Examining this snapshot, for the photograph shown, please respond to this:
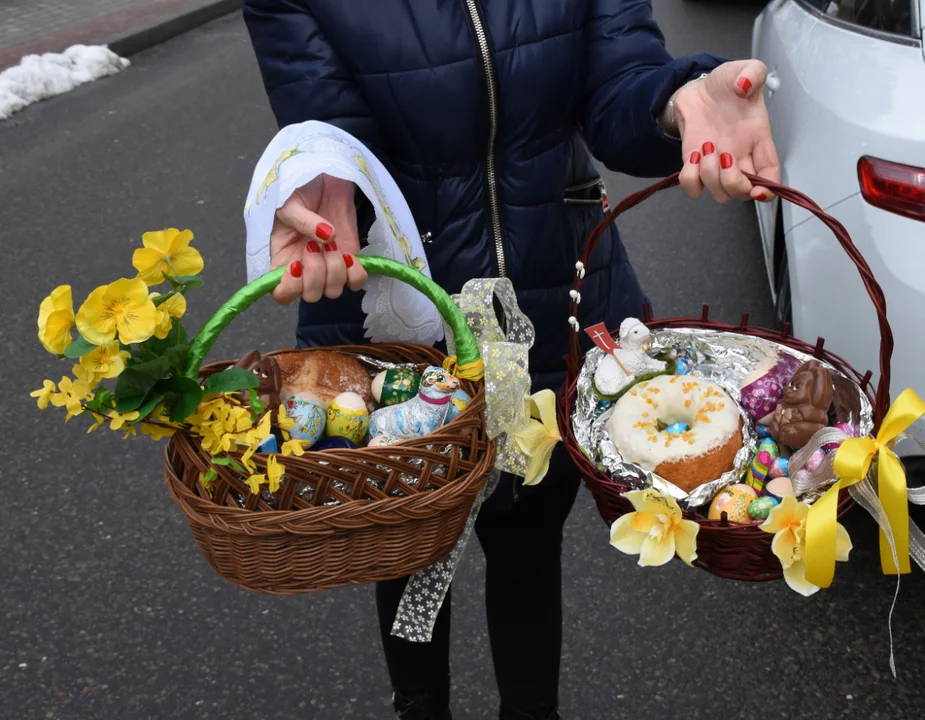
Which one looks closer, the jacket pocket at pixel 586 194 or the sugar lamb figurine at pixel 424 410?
the sugar lamb figurine at pixel 424 410

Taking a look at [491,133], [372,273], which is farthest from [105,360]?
[491,133]

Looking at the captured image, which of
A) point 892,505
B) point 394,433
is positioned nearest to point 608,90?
point 394,433

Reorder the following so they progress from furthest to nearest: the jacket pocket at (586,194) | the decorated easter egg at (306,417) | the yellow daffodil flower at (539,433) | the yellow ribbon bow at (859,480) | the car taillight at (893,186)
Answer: the car taillight at (893,186)
the jacket pocket at (586,194)
the decorated easter egg at (306,417)
the yellow daffodil flower at (539,433)
the yellow ribbon bow at (859,480)

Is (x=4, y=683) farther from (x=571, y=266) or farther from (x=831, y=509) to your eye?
(x=831, y=509)

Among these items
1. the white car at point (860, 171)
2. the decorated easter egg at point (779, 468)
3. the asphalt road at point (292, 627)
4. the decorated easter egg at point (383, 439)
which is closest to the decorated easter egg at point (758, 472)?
the decorated easter egg at point (779, 468)

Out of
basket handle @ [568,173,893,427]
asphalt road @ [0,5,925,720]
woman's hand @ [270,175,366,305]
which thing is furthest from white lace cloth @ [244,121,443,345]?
asphalt road @ [0,5,925,720]

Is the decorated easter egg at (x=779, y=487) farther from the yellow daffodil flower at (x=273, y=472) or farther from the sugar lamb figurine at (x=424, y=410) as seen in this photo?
the yellow daffodil flower at (x=273, y=472)

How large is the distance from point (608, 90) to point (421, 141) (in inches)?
11.8

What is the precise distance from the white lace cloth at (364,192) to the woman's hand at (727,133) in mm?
406

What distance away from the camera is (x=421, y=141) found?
1534 mm

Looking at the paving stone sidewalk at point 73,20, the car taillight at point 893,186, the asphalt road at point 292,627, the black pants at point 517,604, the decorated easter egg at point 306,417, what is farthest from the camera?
the paving stone sidewalk at point 73,20

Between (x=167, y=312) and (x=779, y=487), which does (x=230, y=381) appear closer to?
(x=167, y=312)

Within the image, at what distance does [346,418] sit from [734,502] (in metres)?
0.56

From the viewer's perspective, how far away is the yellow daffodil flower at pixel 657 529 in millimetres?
1146
